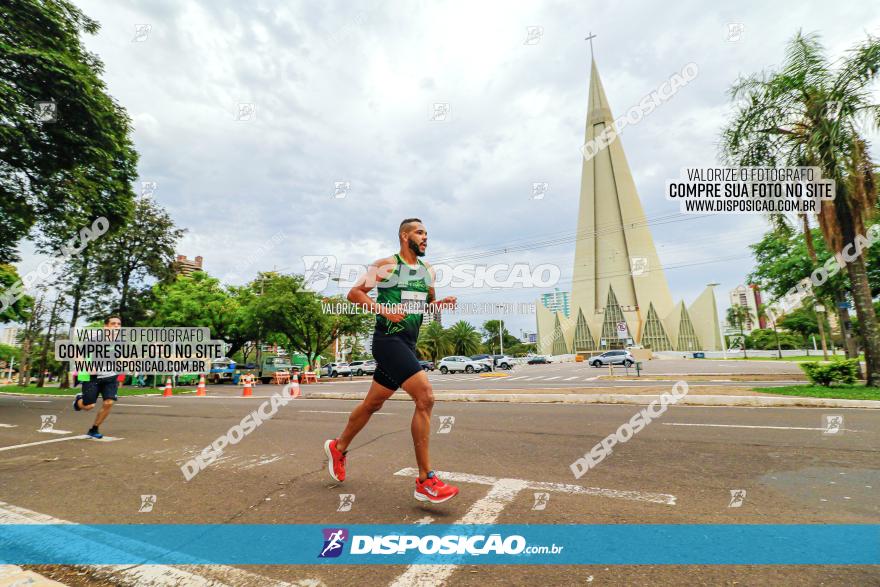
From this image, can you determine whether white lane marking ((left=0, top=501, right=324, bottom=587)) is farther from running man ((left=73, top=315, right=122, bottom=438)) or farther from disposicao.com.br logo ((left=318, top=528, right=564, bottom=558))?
running man ((left=73, top=315, right=122, bottom=438))

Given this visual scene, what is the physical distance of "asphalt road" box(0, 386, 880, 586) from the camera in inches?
81.7

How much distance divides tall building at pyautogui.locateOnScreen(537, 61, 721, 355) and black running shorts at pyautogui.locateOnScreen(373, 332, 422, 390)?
80.8 meters

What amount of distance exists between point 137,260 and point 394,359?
2948 cm

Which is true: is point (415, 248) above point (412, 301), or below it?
above

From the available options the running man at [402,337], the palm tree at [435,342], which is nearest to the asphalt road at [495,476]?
the running man at [402,337]

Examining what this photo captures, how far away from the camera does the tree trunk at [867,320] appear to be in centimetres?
1070

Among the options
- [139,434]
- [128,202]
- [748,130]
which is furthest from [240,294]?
[748,130]

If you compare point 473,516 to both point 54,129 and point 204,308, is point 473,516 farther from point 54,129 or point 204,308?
point 204,308

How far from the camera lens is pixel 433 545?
2.34m

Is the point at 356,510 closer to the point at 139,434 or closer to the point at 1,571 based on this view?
the point at 1,571

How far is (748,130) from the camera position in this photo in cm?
1211

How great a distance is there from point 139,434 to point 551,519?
283 inches

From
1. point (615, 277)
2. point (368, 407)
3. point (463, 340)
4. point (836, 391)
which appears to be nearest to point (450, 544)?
point (368, 407)

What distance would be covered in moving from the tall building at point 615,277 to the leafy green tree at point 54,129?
7778 centimetres
